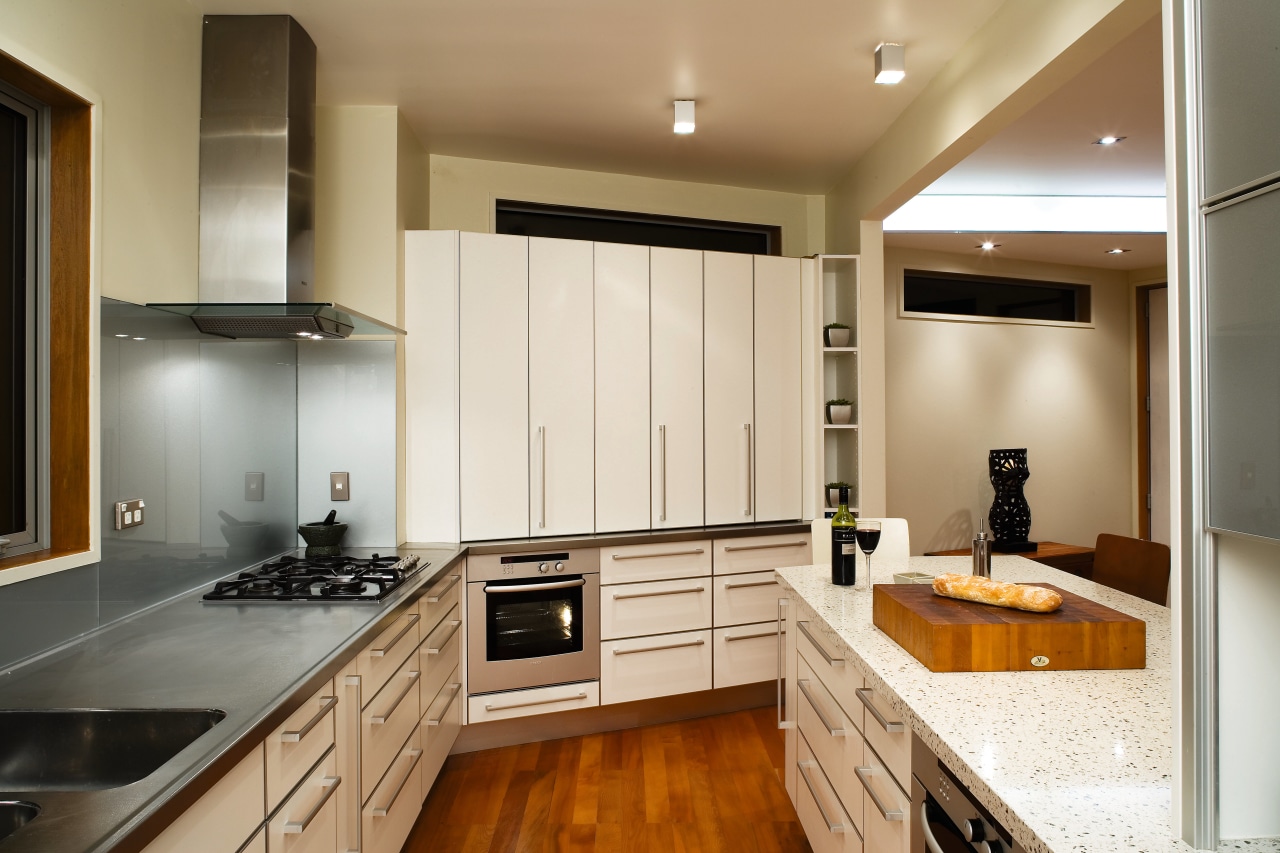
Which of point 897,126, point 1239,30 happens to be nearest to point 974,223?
point 897,126

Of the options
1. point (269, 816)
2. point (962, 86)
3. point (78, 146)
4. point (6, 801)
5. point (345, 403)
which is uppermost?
point (962, 86)

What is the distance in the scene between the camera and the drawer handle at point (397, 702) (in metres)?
1.93

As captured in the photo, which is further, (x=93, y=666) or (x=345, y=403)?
(x=345, y=403)

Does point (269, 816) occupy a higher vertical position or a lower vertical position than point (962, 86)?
lower

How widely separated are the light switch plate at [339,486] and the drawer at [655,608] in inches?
47.0

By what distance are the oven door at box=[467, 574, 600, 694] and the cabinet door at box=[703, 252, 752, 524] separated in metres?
0.78

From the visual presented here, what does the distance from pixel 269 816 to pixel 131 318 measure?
54.5 inches


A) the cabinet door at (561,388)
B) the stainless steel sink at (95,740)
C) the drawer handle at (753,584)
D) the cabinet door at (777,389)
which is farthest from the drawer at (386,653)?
the cabinet door at (777,389)

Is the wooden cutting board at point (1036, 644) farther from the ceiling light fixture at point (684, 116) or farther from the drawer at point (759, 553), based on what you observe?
the ceiling light fixture at point (684, 116)

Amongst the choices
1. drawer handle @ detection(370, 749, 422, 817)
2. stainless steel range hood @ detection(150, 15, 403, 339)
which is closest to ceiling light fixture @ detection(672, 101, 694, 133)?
stainless steel range hood @ detection(150, 15, 403, 339)

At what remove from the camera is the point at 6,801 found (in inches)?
40.7

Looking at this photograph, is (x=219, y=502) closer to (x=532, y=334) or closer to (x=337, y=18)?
(x=532, y=334)

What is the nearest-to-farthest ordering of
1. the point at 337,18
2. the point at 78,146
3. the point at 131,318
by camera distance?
the point at 78,146, the point at 131,318, the point at 337,18

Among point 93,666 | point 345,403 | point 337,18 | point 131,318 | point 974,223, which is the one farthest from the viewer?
point 974,223
